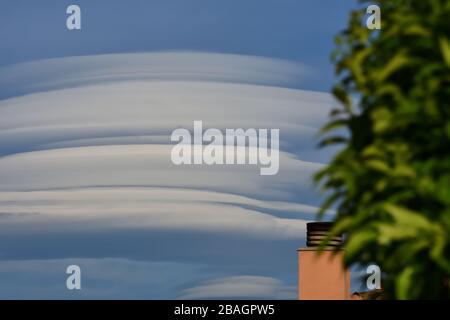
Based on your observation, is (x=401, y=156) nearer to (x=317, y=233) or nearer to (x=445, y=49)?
(x=445, y=49)

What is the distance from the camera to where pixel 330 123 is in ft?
37.1

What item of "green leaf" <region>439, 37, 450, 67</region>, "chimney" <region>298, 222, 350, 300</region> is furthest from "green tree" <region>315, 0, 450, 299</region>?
"chimney" <region>298, 222, 350, 300</region>

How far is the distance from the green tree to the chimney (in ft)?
40.7

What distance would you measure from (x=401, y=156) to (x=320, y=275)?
13.8 m

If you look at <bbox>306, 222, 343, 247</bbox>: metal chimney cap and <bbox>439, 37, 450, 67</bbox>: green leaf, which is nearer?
<bbox>439, 37, 450, 67</bbox>: green leaf

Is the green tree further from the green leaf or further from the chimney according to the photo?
the chimney

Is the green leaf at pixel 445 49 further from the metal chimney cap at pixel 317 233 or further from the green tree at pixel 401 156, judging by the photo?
the metal chimney cap at pixel 317 233

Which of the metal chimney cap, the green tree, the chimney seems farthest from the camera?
the metal chimney cap

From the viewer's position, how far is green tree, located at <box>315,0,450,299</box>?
10016 millimetres

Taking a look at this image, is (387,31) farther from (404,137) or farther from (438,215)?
(438,215)

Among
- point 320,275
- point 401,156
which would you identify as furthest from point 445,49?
point 320,275

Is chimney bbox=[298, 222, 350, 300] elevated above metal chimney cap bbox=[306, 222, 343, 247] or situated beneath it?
situated beneath
